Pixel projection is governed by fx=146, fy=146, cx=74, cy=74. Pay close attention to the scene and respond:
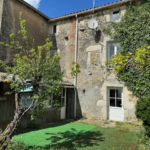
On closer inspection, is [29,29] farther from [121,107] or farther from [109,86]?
[121,107]

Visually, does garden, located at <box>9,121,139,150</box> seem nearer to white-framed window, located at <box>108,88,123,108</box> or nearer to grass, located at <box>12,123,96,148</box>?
grass, located at <box>12,123,96,148</box>

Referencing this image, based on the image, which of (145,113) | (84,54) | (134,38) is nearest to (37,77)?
(145,113)

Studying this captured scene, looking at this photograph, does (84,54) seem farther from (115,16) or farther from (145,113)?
(145,113)

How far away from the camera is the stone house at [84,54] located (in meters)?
8.42

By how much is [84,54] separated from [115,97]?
3378mm

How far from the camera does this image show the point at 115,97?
8656 millimetres

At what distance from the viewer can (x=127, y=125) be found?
763 cm

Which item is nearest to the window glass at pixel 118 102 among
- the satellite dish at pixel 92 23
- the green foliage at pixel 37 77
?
the satellite dish at pixel 92 23

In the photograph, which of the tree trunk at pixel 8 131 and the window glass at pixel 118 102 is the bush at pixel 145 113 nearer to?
the window glass at pixel 118 102

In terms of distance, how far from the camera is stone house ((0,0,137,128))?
842 cm

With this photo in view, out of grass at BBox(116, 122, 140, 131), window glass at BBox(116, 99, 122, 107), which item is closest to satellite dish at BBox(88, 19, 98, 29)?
window glass at BBox(116, 99, 122, 107)

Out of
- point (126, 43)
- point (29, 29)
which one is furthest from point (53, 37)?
point (126, 43)

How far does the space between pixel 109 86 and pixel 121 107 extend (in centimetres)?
136

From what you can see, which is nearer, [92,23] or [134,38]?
[134,38]
